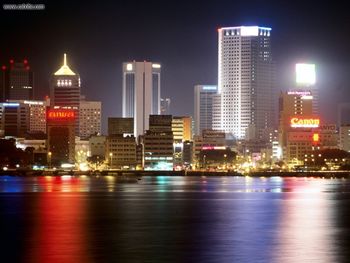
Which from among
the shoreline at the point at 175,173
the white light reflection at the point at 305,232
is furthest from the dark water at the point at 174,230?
the shoreline at the point at 175,173

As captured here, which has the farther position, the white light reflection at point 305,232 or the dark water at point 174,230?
the dark water at point 174,230

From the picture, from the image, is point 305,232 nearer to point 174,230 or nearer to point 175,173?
point 174,230

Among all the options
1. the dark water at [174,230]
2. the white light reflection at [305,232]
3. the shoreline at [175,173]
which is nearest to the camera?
the white light reflection at [305,232]

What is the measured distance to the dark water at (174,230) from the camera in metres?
36.3

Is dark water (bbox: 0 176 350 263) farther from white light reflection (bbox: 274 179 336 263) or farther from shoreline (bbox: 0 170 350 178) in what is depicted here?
shoreline (bbox: 0 170 350 178)

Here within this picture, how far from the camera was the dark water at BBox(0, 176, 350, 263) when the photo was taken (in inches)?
1430

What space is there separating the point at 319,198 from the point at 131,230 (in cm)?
3278

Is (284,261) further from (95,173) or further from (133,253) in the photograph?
(95,173)

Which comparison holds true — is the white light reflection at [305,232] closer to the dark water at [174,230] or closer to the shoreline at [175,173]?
the dark water at [174,230]

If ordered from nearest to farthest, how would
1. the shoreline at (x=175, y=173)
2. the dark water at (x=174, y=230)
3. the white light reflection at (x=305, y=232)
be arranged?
Result: 1. the white light reflection at (x=305, y=232)
2. the dark water at (x=174, y=230)
3. the shoreline at (x=175, y=173)

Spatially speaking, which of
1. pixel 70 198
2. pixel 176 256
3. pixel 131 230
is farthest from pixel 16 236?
pixel 70 198

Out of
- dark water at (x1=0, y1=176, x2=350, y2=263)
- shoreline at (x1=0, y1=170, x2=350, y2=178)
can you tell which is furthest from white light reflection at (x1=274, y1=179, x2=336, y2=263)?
shoreline at (x1=0, y1=170, x2=350, y2=178)

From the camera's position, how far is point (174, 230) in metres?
46.4

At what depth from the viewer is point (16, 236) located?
43.0m
